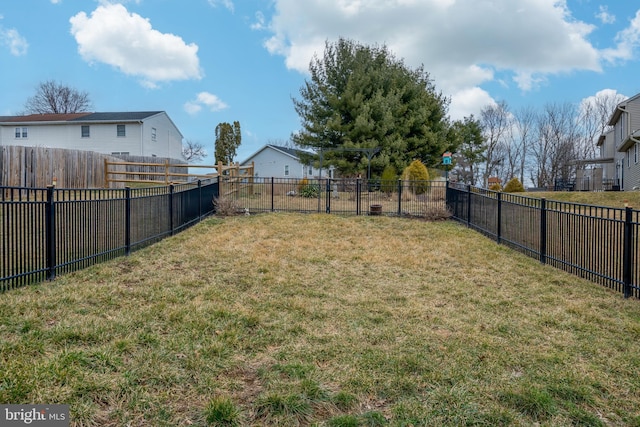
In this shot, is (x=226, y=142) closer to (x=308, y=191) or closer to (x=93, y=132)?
(x=93, y=132)

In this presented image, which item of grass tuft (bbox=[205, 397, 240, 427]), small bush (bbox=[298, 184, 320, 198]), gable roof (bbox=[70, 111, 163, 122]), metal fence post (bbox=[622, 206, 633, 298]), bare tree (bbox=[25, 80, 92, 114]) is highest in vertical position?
bare tree (bbox=[25, 80, 92, 114])

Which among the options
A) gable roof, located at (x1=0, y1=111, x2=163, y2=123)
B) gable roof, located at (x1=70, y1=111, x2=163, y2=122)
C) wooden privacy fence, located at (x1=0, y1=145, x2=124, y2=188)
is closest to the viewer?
wooden privacy fence, located at (x1=0, y1=145, x2=124, y2=188)

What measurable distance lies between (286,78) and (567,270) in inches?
864

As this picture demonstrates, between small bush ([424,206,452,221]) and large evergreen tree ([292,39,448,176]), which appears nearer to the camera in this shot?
small bush ([424,206,452,221])

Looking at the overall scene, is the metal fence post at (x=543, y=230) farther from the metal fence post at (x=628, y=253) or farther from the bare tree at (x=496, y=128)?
the bare tree at (x=496, y=128)

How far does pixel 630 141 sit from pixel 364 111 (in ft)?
41.2

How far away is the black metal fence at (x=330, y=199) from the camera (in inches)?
508

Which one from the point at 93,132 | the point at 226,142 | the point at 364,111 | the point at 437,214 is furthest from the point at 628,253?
the point at 226,142

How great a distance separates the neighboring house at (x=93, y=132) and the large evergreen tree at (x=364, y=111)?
12024 millimetres

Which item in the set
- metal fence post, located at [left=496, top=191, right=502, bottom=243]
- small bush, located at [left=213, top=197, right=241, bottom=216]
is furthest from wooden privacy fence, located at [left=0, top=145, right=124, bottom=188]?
metal fence post, located at [left=496, top=191, right=502, bottom=243]

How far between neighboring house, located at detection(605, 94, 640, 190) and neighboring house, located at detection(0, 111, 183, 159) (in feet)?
92.0

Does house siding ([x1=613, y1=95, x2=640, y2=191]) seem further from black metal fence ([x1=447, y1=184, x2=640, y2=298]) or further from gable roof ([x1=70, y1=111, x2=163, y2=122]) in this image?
gable roof ([x1=70, y1=111, x2=163, y2=122])

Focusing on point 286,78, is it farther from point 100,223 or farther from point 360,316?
point 360,316

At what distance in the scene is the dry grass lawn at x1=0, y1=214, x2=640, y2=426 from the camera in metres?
2.48
